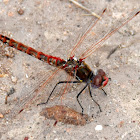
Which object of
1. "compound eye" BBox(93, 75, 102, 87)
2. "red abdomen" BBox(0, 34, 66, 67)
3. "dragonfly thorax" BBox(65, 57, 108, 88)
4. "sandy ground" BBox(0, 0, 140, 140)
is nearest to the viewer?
"sandy ground" BBox(0, 0, 140, 140)

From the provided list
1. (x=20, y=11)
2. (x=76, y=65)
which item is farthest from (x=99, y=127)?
(x=20, y=11)

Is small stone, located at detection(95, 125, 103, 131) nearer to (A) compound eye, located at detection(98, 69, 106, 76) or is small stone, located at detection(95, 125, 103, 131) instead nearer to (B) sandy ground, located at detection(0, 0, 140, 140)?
(B) sandy ground, located at detection(0, 0, 140, 140)

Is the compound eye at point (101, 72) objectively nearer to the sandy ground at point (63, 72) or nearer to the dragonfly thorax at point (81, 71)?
the dragonfly thorax at point (81, 71)

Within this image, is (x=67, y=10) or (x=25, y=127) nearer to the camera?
(x=25, y=127)

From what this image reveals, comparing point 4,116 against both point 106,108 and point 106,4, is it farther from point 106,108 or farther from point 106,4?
point 106,4

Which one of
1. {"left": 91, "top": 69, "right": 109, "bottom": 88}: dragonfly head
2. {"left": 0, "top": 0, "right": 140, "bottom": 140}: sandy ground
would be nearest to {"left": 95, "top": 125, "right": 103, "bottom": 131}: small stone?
{"left": 0, "top": 0, "right": 140, "bottom": 140}: sandy ground

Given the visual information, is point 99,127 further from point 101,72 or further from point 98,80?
point 101,72

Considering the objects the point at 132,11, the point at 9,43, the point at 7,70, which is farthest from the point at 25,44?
the point at 132,11
